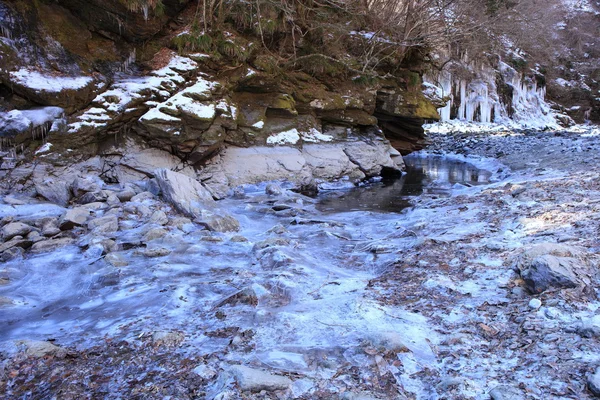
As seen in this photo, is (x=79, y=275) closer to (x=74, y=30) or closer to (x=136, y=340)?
(x=136, y=340)

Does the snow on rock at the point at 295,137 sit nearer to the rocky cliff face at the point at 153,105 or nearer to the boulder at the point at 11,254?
the rocky cliff face at the point at 153,105

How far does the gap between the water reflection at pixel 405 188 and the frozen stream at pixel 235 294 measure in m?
2.20

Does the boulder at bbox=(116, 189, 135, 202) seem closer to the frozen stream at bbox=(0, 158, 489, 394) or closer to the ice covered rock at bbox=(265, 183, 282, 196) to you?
the frozen stream at bbox=(0, 158, 489, 394)

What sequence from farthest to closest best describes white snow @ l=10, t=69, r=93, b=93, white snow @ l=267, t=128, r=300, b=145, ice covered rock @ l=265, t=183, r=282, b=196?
white snow @ l=267, t=128, r=300, b=145, ice covered rock @ l=265, t=183, r=282, b=196, white snow @ l=10, t=69, r=93, b=93

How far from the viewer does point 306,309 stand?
111 inches

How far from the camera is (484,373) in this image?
186cm

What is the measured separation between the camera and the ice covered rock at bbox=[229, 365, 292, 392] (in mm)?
1845

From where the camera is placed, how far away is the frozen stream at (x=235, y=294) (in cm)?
235

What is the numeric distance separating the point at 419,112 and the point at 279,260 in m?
10.0

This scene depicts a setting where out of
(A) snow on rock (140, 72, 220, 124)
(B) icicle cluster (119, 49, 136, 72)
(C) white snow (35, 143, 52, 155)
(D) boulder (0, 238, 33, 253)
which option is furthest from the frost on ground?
(B) icicle cluster (119, 49, 136, 72)

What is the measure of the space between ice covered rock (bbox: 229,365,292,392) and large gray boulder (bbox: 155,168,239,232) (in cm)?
343

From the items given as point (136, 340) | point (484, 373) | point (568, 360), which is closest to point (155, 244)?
point (136, 340)

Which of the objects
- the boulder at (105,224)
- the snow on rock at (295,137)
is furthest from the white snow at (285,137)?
the boulder at (105,224)

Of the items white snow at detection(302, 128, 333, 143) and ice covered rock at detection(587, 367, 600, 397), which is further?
white snow at detection(302, 128, 333, 143)
